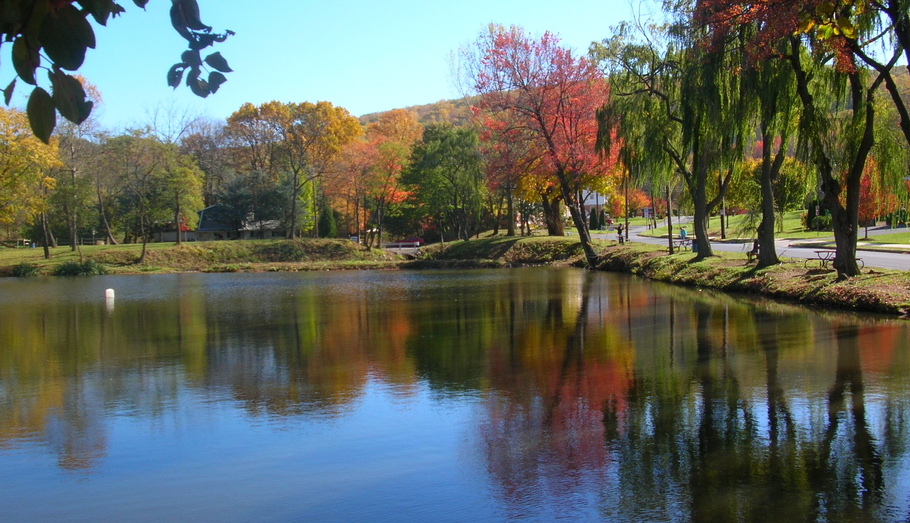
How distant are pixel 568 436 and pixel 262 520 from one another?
10.8ft

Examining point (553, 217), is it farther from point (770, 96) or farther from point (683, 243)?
point (770, 96)

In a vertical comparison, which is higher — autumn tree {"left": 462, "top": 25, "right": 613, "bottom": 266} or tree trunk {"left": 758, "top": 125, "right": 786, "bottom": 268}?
autumn tree {"left": 462, "top": 25, "right": 613, "bottom": 266}

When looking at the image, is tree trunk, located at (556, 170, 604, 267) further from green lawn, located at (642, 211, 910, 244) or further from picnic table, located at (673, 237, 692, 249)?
green lawn, located at (642, 211, 910, 244)

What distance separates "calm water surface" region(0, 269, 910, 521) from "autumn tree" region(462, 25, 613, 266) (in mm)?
20058

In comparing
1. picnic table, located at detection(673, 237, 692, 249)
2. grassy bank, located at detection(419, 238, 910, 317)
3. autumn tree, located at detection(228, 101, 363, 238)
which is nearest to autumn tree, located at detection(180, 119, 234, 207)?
autumn tree, located at detection(228, 101, 363, 238)

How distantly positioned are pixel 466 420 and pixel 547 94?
2892 cm

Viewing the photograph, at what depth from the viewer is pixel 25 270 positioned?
41562 millimetres

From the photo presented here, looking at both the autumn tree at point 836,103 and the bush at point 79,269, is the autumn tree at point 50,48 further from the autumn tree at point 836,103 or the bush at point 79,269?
the bush at point 79,269

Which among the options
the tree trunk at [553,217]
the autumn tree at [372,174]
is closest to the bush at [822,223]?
the tree trunk at [553,217]

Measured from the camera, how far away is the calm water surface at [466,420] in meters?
6.05

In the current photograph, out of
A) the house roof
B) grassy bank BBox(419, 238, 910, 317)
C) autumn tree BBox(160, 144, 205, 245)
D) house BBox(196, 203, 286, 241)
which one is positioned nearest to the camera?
grassy bank BBox(419, 238, 910, 317)

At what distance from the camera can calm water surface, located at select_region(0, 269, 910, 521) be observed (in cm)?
605

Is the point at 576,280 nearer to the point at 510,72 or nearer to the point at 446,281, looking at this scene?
the point at 446,281

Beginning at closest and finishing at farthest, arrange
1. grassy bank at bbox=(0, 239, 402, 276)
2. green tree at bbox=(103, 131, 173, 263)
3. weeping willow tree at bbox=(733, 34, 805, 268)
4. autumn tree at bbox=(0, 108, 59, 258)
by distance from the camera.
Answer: weeping willow tree at bbox=(733, 34, 805, 268), autumn tree at bbox=(0, 108, 59, 258), grassy bank at bbox=(0, 239, 402, 276), green tree at bbox=(103, 131, 173, 263)
